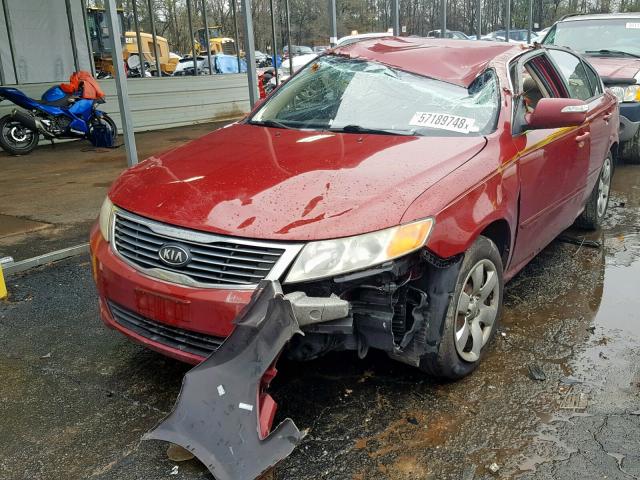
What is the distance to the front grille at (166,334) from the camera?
2.71 metres

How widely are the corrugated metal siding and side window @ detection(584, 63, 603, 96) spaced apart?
9.39 metres

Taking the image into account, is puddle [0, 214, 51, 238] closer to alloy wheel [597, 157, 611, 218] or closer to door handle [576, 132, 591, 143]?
door handle [576, 132, 591, 143]

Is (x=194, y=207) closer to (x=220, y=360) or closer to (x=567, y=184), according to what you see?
(x=220, y=360)

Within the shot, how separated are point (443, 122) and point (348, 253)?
1.34 metres

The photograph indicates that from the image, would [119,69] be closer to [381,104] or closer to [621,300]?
[381,104]

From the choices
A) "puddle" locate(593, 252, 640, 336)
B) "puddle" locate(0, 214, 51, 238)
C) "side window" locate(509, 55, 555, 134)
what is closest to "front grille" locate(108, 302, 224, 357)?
"side window" locate(509, 55, 555, 134)

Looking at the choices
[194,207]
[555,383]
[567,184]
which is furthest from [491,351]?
[194,207]

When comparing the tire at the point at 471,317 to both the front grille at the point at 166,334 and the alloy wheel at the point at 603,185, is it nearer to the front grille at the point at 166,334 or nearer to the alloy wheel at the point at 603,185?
the front grille at the point at 166,334

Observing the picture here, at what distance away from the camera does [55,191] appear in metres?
7.67

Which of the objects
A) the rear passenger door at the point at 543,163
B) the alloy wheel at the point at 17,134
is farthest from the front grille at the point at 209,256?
the alloy wheel at the point at 17,134

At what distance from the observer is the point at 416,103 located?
370 cm

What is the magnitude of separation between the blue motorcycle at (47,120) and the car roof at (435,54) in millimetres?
7111

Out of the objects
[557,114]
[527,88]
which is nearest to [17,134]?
[527,88]

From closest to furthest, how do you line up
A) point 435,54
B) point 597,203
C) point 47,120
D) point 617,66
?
point 435,54, point 597,203, point 617,66, point 47,120
